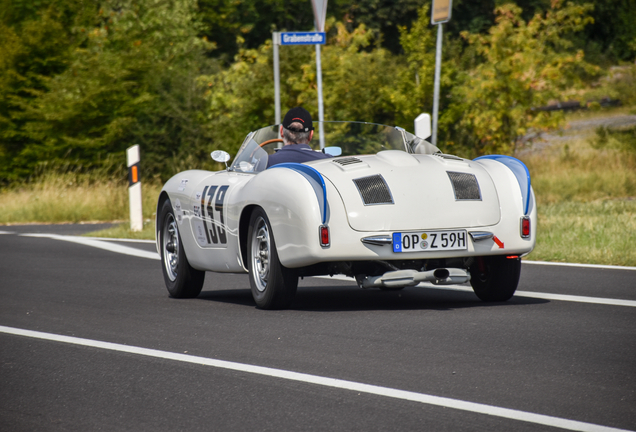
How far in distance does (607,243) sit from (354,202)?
5918mm

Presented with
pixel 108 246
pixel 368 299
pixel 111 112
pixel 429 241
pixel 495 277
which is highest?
pixel 429 241

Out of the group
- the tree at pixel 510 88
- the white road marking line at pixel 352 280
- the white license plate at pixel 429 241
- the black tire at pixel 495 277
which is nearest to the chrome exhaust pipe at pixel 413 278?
the white license plate at pixel 429 241

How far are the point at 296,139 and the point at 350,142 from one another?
1.46ft

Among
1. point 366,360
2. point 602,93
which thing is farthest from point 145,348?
point 602,93

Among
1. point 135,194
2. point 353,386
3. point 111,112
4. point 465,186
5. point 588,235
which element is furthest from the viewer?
point 111,112

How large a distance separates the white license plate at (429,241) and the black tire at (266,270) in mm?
846

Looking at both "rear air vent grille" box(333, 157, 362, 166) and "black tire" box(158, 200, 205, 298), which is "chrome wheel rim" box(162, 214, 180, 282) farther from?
"rear air vent grille" box(333, 157, 362, 166)

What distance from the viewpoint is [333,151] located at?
8.41 m

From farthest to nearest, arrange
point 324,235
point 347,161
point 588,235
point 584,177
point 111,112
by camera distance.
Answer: point 111,112, point 584,177, point 588,235, point 347,161, point 324,235

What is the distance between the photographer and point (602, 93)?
48.1m

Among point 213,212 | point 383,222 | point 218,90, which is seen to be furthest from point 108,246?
point 218,90

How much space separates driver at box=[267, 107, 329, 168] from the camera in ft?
26.7

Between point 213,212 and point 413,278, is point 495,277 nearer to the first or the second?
point 413,278

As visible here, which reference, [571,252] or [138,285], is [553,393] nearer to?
[138,285]
